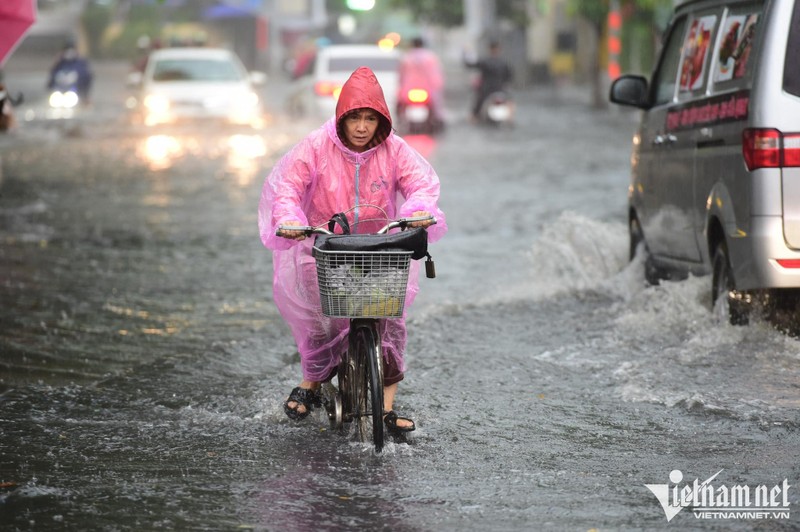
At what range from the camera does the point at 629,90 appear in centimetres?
962

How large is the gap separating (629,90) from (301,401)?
3.83 meters

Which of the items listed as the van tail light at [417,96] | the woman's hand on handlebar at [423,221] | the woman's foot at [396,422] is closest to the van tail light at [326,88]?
the van tail light at [417,96]

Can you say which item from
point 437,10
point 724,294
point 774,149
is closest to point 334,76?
point 724,294

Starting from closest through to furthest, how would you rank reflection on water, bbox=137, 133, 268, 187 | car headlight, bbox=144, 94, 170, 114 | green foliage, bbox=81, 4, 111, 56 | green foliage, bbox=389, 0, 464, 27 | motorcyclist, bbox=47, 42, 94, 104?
1. reflection on water, bbox=137, 133, 268, 187
2. car headlight, bbox=144, 94, 170, 114
3. motorcyclist, bbox=47, 42, 94, 104
4. green foliage, bbox=389, 0, 464, 27
5. green foliage, bbox=81, 4, 111, 56

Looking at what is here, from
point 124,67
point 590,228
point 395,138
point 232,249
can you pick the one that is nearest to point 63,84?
point 232,249

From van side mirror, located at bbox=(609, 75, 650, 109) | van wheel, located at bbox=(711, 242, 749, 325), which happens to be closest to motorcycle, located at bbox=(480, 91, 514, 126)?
van side mirror, located at bbox=(609, 75, 650, 109)

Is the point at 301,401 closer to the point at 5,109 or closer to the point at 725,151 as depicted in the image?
the point at 725,151

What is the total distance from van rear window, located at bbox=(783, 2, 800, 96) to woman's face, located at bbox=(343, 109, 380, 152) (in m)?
2.33

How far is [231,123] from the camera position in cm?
2716

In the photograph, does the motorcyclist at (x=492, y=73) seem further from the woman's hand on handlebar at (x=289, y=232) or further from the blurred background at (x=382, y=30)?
the woman's hand on handlebar at (x=289, y=232)

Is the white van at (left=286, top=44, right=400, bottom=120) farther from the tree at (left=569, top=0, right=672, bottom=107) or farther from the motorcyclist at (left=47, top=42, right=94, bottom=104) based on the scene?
the tree at (left=569, top=0, right=672, bottom=107)

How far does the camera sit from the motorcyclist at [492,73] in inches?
1158

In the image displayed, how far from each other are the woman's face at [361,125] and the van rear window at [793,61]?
233 centimetres

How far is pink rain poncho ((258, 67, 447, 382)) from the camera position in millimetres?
6258
